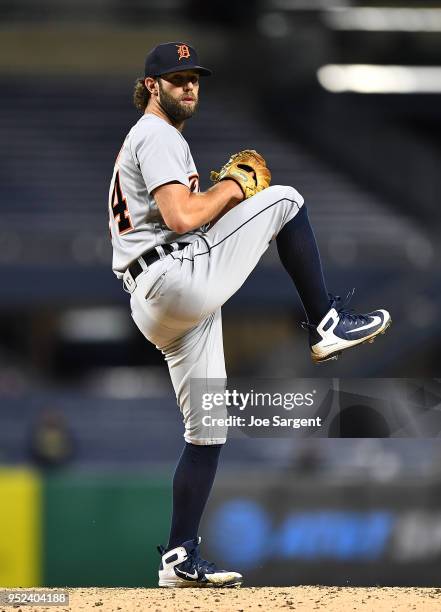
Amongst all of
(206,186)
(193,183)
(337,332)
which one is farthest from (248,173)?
(206,186)

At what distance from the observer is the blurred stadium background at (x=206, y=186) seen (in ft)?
35.3

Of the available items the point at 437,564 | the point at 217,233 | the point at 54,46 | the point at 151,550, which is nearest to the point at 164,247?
the point at 217,233

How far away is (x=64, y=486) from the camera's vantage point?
19.1ft


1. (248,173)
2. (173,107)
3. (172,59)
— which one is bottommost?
(248,173)

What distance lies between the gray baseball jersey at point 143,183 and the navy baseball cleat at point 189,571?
91 centimetres

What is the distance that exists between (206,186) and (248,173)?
809 cm

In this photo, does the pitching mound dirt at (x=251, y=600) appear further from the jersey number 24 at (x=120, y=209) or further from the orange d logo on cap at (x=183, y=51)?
the orange d logo on cap at (x=183, y=51)

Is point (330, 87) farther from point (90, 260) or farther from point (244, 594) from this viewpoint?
point (244, 594)

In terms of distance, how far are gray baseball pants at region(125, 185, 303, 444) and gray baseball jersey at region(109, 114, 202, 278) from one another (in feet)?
0.29

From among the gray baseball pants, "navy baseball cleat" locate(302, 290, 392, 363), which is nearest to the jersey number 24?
the gray baseball pants

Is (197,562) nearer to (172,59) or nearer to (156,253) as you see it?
(156,253)

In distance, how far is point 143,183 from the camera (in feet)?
11.6

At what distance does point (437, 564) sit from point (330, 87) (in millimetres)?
8902

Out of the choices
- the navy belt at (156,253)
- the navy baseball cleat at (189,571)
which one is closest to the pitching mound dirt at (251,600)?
the navy baseball cleat at (189,571)
